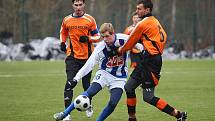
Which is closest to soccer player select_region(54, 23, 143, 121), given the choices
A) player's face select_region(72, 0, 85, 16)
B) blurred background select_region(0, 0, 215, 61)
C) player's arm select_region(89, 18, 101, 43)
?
player's arm select_region(89, 18, 101, 43)

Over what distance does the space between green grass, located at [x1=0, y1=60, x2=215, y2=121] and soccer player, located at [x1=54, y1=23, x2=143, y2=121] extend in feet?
4.67

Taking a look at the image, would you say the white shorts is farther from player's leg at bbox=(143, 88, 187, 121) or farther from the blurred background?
the blurred background

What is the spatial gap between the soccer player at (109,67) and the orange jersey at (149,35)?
0.14 meters

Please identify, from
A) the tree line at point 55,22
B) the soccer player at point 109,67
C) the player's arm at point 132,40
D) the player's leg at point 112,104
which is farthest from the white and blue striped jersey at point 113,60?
the tree line at point 55,22

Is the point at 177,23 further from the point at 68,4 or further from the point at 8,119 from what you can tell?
the point at 8,119

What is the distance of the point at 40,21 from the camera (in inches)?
1588

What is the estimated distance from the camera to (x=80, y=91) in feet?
54.7

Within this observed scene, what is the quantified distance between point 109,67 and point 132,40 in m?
0.62

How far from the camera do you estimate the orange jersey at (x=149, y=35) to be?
32.6 feet

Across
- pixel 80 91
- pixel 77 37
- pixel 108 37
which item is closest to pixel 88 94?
pixel 108 37

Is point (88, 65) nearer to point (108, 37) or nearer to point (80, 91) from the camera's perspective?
point (108, 37)

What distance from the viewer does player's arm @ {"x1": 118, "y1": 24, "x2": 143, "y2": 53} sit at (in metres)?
9.84

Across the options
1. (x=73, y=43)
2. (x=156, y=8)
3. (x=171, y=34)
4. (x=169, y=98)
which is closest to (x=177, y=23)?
(x=156, y=8)

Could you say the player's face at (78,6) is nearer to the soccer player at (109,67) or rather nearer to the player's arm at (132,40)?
the soccer player at (109,67)
